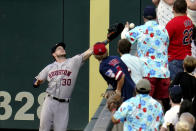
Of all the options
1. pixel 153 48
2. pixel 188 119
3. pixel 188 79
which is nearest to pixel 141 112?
pixel 188 119

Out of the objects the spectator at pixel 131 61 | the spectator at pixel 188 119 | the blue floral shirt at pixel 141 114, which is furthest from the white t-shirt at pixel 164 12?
the spectator at pixel 188 119

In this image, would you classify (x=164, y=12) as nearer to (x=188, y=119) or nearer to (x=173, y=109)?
(x=173, y=109)

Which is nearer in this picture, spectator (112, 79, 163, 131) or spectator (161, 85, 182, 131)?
spectator (112, 79, 163, 131)

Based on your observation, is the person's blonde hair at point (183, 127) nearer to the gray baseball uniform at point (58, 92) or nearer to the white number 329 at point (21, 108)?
the gray baseball uniform at point (58, 92)

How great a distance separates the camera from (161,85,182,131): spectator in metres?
9.48

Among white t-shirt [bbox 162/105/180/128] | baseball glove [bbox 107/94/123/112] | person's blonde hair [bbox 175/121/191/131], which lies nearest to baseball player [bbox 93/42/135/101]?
baseball glove [bbox 107/94/123/112]

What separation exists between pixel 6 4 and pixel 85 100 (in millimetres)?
3386

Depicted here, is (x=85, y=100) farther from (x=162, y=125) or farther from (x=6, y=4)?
(x=162, y=125)

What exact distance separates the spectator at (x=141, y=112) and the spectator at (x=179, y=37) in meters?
2.01

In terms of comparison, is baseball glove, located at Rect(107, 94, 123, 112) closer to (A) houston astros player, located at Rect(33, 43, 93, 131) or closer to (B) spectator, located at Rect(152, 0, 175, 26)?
(B) spectator, located at Rect(152, 0, 175, 26)

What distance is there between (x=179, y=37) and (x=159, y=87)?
2.99 ft

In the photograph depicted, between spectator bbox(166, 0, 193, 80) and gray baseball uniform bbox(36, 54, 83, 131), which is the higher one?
spectator bbox(166, 0, 193, 80)

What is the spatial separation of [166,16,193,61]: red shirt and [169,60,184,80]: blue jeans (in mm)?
77

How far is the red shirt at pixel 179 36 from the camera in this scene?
11.1m
